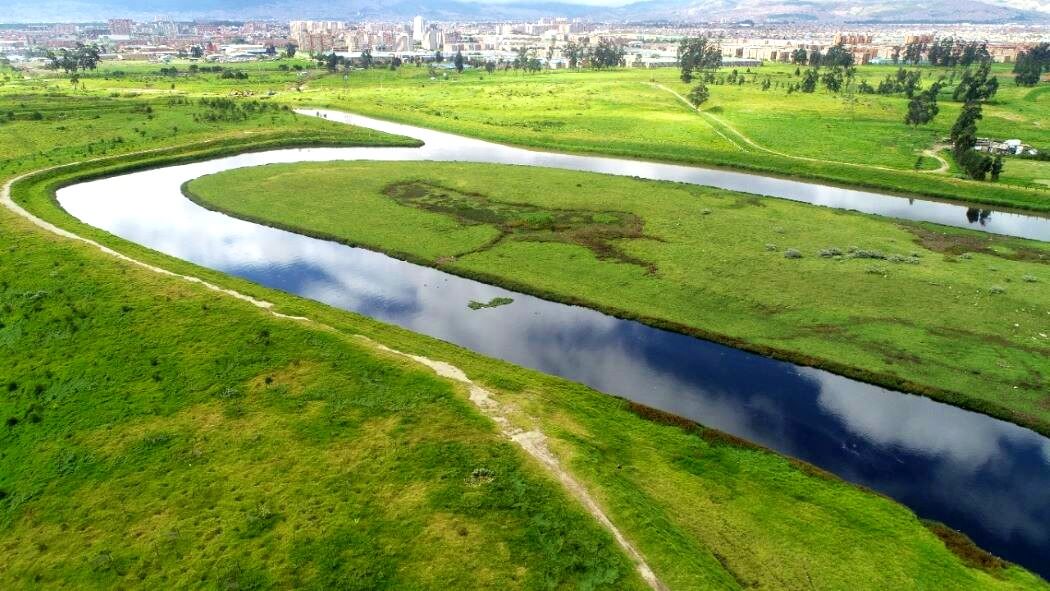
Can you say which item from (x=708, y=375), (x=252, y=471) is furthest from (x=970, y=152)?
(x=252, y=471)

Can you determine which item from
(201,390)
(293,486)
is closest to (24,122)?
(201,390)

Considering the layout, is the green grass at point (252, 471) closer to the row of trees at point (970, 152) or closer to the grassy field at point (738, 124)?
the grassy field at point (738, 124)

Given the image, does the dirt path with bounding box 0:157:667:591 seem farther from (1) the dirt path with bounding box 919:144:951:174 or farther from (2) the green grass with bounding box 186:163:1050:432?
(1) the dirt path with bounding box 919:144:951:174

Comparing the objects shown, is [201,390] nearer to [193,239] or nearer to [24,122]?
[193,239]

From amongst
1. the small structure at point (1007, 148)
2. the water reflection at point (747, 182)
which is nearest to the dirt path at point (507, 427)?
the water reflection at point (747, 182)

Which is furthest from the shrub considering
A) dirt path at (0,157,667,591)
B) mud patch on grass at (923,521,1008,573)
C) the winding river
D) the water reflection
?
dirt path at (0,157,667,591)
